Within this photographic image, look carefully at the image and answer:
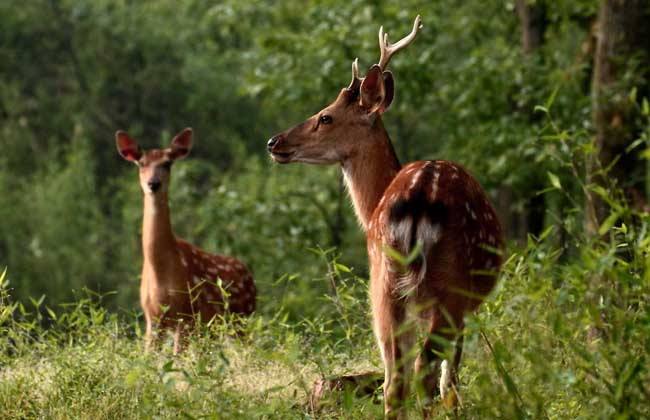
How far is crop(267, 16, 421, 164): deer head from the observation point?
23.6 ft

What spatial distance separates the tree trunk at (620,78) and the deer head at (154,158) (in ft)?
10.7

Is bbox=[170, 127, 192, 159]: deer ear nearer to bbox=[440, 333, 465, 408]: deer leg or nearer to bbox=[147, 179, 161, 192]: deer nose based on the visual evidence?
bbox=[147, 179, 161, 192]: deer nose

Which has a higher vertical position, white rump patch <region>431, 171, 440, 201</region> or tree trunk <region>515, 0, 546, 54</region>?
white rump patch <region>431, 171, 440, 201</region>

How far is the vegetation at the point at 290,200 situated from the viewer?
4879mm

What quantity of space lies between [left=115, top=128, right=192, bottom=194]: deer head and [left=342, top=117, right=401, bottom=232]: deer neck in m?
2.97

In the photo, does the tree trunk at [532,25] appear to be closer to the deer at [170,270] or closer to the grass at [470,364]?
the deer at [170,270]

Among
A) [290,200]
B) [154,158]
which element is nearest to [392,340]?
[154,158]

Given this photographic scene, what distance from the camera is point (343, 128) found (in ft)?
23.7

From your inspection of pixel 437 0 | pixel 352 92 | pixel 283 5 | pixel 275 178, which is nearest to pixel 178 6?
pixel 275 178

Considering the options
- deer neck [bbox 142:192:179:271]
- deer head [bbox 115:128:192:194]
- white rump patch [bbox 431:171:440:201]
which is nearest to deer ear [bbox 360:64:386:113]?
white rump patch [bbox 431:171:440:201]

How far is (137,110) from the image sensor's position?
24.5 metres

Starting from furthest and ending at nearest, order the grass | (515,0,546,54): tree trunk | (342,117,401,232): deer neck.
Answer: (515,0,546,54): tree trunk, (342,117,401,232): deer neck, the grass

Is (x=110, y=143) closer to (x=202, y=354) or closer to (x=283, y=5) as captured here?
(x=283, y=5)

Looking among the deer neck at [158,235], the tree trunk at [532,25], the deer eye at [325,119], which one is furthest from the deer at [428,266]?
the tree trunk at [532,25]
